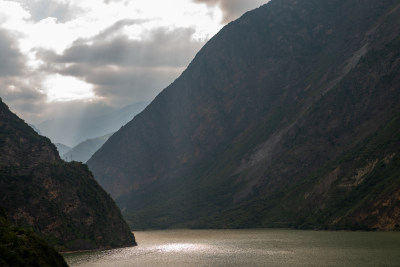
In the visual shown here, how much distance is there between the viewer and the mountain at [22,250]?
59125mm

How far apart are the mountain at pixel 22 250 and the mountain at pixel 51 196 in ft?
243

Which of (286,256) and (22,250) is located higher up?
(22,250)

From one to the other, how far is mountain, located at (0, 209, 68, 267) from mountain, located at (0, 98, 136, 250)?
243 feet

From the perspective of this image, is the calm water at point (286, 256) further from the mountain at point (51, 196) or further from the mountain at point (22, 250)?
the mountain at point (22, 250)

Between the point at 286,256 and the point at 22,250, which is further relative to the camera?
the point at 286,256

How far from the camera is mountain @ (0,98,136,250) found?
146 meters

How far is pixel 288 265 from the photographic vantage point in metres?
97.6

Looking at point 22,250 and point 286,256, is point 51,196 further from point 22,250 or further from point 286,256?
point 22,250

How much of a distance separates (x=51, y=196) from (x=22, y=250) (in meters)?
99.3

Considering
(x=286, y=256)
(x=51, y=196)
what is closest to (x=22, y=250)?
(x=286, y=256)

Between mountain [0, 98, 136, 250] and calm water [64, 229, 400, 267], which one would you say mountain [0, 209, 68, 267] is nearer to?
calm water [64, 229, 400, 267]

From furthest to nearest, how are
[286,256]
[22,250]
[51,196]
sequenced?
[51,196], [286,256], [22,250]

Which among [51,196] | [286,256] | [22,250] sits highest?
[51,196]

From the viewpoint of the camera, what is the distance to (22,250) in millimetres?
62688
